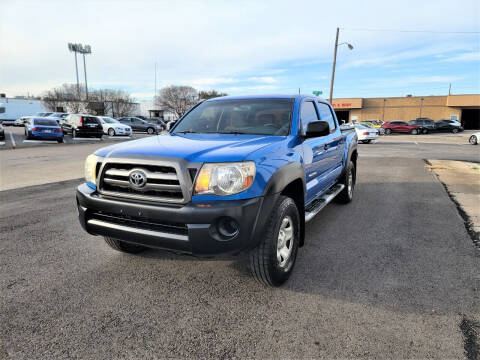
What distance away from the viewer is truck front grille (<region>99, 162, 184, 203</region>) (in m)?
2.65

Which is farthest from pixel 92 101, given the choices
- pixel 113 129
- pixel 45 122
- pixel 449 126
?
pixel 449 126

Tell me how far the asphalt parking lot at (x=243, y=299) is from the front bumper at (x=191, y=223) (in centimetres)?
57

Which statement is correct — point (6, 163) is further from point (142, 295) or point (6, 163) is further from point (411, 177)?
point (411, 177)

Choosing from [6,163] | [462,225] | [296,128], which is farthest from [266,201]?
[6,163]

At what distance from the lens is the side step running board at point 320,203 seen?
3748 mm

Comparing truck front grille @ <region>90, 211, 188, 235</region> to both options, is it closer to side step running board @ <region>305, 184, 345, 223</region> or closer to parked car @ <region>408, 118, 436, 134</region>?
side step running board @ <region>305, 184, 345, 223</region>

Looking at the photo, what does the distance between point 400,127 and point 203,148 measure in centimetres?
4106

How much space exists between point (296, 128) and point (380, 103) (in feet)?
191

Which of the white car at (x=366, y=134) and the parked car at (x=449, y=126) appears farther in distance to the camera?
the parked car at (x=449, y=126)

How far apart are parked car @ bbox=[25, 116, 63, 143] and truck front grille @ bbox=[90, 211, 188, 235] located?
20302 mm

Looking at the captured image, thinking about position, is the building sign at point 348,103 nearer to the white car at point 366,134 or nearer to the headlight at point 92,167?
the white car at point 366,134

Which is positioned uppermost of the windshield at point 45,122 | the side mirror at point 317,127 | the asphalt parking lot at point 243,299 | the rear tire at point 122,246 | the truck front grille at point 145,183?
the side mirror at point 317,127

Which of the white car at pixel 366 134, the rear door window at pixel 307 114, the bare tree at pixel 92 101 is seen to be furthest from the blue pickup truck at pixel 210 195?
the bare tree at pixel 92 101

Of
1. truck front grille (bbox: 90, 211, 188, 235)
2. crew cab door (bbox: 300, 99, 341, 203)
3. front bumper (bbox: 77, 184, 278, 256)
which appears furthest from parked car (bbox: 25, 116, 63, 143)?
front bumper (bbox: 77, 184, 278, 256)
